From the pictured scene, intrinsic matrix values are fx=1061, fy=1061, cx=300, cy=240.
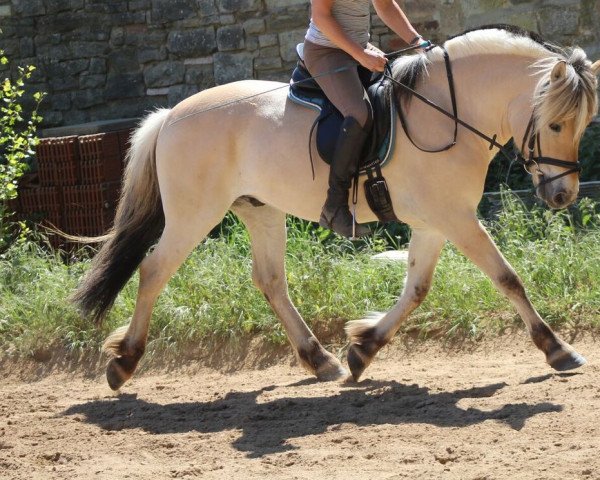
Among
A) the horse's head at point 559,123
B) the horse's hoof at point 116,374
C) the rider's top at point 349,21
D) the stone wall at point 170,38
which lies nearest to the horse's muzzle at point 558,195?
the horse's head at point 559,123

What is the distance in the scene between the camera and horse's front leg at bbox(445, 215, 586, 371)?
545 cm

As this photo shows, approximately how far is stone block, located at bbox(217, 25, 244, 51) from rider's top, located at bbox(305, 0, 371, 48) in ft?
17.1

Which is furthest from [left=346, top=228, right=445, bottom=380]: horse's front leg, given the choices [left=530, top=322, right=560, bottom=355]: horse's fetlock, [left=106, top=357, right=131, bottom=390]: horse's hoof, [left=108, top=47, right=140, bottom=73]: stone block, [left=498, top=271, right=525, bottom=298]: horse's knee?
[left=108, top=47, right=140, bottom=73]: stone block

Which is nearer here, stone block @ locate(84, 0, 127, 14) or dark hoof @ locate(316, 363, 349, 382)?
dark hoof @ locate(316, 363, 349, 382)

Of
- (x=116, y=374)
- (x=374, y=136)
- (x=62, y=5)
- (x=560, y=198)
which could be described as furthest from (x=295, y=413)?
(x=62, y=5)

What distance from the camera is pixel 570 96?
509 centimetres

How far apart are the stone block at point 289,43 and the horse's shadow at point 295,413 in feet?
17.7

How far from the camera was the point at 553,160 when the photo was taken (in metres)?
5.24

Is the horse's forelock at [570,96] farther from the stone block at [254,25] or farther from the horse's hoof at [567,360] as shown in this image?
the stone block at [254,25]

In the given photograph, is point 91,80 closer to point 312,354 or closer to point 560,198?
point 312,354

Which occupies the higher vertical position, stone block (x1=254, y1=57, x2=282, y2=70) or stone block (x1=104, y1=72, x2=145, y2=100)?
stone block (x1=254, y1=57, x2=282, y2=70)

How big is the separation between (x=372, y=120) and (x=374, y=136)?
9 cm

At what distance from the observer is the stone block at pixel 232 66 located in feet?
36.4

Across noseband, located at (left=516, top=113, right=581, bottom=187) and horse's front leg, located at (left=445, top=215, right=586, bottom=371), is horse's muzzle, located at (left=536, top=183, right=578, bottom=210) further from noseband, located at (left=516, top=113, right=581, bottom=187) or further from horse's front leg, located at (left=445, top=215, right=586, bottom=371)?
horse's front leg, located at (left=445, top=215, right=586, bottom=371)
